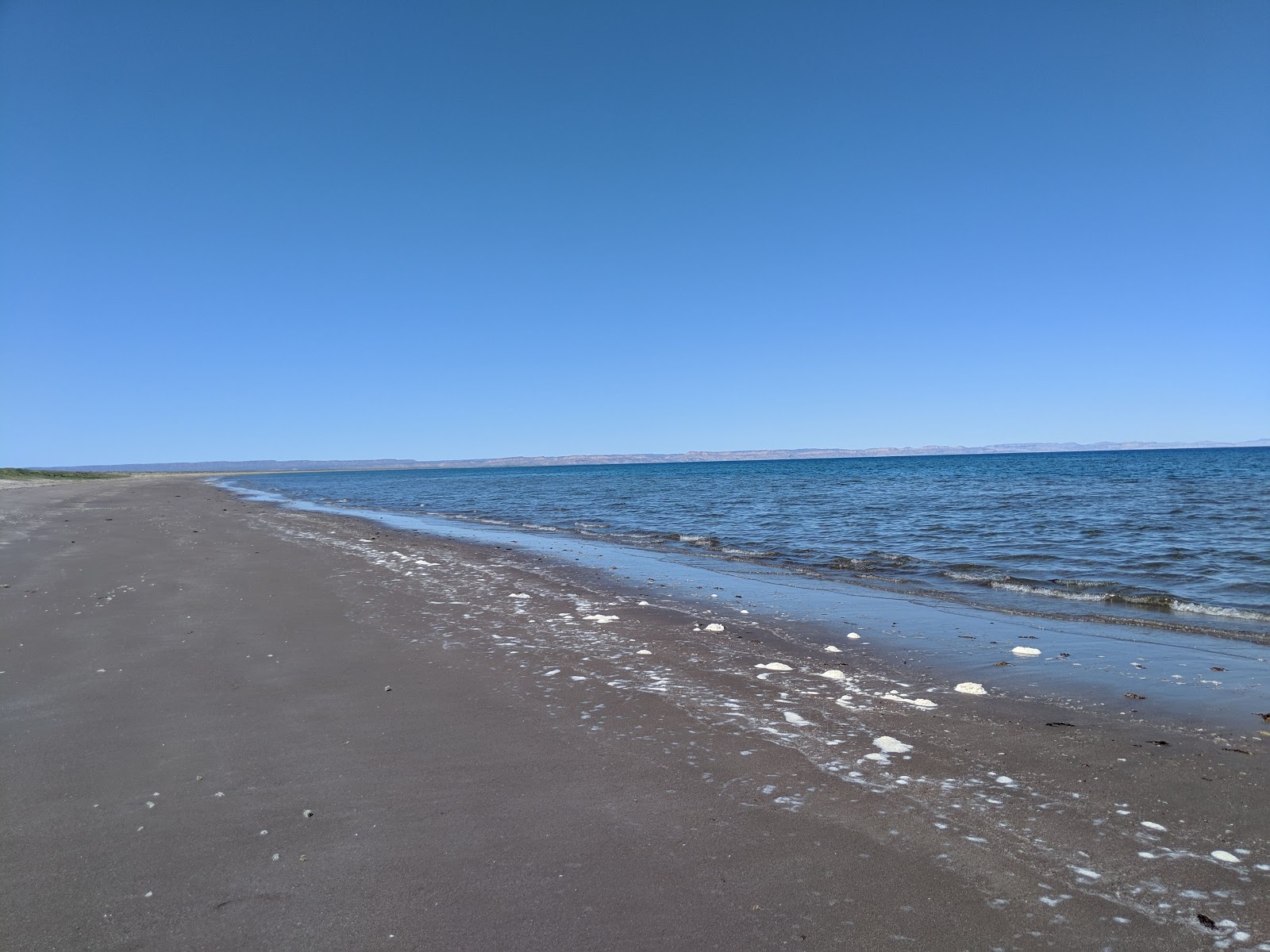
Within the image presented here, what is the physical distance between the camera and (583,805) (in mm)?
4309

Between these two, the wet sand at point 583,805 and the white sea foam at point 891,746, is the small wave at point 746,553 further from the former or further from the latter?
the white sea foam at point 891,746

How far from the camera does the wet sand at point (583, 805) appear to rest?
3199 millimetres

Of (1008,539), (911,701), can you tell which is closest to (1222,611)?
(911,701)

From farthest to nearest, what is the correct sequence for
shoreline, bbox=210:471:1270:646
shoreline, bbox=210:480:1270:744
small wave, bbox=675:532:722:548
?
small wave, bbox=675:532:722:548 < shoreline, bbox=210:471:1270:646 < shoreline, bbox=210:480:1270:744

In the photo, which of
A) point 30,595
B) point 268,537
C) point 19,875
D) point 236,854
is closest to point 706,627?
point 236,854

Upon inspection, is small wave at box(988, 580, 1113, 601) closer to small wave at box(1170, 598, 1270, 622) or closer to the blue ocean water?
the blue ocean water

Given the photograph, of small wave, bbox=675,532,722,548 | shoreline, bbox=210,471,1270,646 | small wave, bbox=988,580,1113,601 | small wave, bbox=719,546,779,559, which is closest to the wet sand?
shoreline, bbox=210,471,1270,646

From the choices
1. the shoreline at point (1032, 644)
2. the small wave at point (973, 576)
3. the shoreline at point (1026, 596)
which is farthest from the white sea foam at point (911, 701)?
the small wave at point (973, 576)

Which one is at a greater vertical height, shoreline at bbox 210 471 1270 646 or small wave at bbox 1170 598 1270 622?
small wave at bbox 1170 598 1270 622

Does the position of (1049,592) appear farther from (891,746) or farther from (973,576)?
(891,746)

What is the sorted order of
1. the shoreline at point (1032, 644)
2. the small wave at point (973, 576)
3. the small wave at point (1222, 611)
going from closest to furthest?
the shoreline at point (1032, 644)
the small wave at point (1222, 611)
the small wave at point (973, 576)

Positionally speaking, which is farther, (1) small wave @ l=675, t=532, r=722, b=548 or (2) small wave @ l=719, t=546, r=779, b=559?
(1) small wave @ l=675, t=532, r=722, b=548

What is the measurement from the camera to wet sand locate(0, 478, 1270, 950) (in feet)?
10.5

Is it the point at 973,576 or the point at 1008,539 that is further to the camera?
the point at 1008,539
